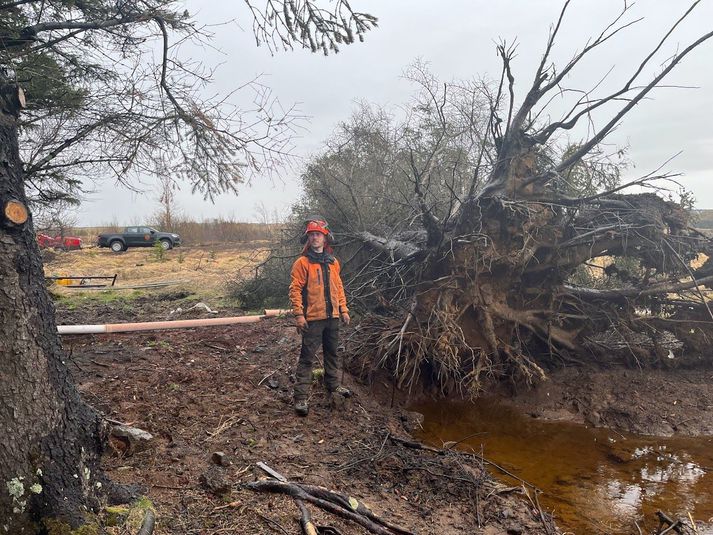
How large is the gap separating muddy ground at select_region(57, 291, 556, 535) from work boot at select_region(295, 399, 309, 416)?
85 mm

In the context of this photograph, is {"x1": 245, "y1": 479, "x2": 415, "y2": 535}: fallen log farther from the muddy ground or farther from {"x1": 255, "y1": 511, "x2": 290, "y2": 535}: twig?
{"x1": 255, "y1": 511, "x2": 290, "y2": 535}: twig

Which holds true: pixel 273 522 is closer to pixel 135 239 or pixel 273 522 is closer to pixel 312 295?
pixel 312 295

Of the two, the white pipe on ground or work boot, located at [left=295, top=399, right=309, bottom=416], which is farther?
the white pipe on ground

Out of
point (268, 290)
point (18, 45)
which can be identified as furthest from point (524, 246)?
point (268, 290)

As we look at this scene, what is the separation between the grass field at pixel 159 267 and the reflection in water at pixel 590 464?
30.5ft

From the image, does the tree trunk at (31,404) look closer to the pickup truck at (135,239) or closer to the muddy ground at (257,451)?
the muddy ground at (257,451)

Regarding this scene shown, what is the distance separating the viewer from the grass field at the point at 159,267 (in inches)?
658

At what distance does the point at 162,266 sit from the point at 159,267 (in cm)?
32

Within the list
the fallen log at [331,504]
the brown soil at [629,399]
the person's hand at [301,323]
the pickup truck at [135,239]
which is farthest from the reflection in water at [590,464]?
the pickup truck at [135,239]

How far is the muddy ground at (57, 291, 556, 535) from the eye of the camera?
3602 mm

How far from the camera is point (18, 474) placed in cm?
260

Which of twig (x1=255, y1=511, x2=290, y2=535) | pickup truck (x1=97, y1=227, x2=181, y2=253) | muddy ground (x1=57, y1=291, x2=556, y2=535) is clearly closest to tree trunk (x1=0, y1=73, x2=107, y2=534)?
muddy ground (x1=57, y1=291, x2=556, y2=535)

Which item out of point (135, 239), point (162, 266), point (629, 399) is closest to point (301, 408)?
point (629, 399)

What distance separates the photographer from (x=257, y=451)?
184 inches
